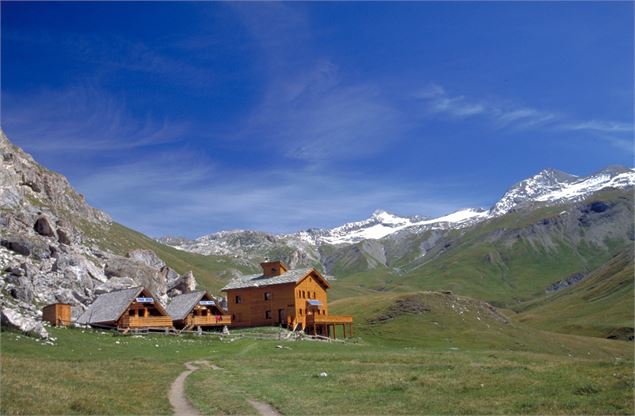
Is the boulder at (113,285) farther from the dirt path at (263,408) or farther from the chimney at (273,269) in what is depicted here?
the dirt path at (263,408)

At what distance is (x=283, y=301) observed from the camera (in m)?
94.2

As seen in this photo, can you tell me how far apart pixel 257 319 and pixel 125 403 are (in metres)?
71.6

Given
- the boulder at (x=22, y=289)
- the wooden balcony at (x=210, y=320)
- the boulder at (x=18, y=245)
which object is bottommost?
the wooden balcony at (x=210, y=320)

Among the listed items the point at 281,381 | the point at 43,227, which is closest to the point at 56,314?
the point at 43,227

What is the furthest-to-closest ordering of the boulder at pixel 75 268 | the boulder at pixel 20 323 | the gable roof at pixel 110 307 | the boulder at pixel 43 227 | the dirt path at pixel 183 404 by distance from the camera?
the boulder at pixel 43 227 → the boulder at pixel 75 268 → the gable roof at pixel 110 307 → the boulder at pixel 20 323 → the dirt path at pixel 183 404

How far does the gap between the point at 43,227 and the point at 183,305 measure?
28.0 meters

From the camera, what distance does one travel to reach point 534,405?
84.2 ft

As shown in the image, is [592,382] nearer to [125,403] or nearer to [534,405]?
[534,405]

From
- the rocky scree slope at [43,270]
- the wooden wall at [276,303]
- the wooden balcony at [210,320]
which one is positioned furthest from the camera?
the wooden wall at [276,303]

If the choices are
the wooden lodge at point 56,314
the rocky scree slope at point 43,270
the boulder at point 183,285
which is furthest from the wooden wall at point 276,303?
the wooden lodge at point 56,314

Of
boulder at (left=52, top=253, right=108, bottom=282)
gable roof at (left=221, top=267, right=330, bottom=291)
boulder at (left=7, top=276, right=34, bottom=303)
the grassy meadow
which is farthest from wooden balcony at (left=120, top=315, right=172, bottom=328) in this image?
gable roof at (left=221, top=267, right=330, bottom=291)

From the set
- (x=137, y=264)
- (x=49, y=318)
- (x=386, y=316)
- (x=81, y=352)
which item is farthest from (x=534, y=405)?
(x=137, y=264)

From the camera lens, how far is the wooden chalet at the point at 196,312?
8762cm

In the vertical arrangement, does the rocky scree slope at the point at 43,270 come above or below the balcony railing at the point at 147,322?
above
